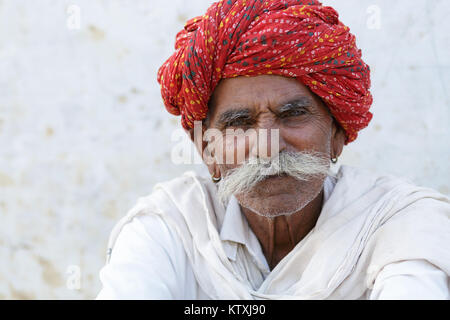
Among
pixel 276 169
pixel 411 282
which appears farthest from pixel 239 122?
pixel 411 282

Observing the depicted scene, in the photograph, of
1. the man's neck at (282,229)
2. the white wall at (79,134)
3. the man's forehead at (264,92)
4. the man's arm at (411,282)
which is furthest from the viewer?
the white wall at (79,134)

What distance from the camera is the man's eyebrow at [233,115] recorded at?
2.29 metres

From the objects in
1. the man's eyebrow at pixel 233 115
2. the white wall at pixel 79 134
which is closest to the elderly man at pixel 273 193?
the man's eyebrow at pixel 233 115

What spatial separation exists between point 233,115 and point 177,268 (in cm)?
68

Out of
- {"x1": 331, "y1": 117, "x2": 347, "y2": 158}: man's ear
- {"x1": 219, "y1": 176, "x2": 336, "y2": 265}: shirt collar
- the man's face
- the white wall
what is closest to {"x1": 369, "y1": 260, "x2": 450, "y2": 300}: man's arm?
the man's face

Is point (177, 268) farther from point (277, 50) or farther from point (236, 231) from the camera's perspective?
point (277, 50)

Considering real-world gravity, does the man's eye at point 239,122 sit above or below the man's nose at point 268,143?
above

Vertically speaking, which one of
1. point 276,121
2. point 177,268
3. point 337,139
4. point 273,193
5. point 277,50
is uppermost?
point 277,50

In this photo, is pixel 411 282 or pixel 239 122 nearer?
pixel 411 282

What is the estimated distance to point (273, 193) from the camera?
2.20 meters

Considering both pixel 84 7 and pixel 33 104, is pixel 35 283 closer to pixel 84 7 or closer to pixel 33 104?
pixel 33 104

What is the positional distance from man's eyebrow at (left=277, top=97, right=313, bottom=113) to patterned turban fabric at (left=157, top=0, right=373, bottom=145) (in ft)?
0.18

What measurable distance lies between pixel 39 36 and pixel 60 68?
230 millimetres

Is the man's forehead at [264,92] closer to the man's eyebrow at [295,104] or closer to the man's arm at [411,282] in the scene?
the man's eyebrow at [295,104]
